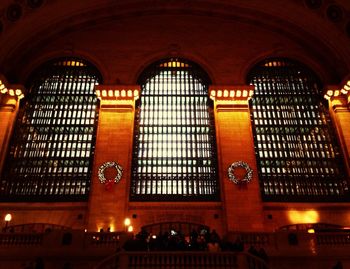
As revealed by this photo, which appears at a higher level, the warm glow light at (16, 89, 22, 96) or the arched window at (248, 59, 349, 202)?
the warm glow light at (16, 89, 22, 96)

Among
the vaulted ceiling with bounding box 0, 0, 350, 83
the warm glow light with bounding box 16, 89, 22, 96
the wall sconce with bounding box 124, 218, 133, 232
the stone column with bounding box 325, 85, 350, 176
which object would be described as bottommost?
the wall sconce with bounding box 124, 218, 133, 232

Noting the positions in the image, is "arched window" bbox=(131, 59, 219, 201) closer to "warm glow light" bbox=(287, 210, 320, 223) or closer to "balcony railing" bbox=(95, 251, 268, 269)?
"warm glow light" bbox=(287, 210, 320, 223)

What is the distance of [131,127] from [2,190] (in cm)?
908

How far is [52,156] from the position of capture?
24125 millimetres

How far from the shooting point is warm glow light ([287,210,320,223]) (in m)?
22.2

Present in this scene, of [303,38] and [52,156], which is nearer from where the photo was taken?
[52,156]

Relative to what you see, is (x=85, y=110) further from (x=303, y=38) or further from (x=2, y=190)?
(x=303, y=38)

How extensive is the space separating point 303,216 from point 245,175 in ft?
14.1

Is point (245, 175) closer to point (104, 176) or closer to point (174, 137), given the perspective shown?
point (174, 137)

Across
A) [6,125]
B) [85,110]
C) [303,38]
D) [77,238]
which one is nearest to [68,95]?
[85,110]

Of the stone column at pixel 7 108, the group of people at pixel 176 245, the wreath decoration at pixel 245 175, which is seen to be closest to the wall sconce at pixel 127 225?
the group of people at pixel 176 245

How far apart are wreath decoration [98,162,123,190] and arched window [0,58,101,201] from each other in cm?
114

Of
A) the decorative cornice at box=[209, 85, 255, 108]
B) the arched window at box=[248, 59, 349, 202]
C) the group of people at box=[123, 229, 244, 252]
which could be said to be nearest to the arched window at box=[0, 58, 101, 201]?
the decorative cornice at box=[209, 85, 255, 108]

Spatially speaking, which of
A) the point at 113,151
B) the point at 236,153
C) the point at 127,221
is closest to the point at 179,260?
A: the point at 127,221
